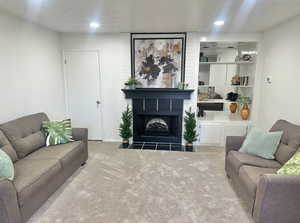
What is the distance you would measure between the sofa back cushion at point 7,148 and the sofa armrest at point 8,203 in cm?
81

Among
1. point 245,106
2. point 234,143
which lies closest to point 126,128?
point 234,143

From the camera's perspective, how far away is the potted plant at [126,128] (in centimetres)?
449

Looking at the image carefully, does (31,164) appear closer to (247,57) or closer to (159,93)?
(159,93)

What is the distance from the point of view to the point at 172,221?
215cm

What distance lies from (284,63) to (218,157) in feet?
6.68

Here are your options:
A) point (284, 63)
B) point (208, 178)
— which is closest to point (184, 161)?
point (208, 178)

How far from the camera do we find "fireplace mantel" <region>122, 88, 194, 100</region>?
14.3 feet

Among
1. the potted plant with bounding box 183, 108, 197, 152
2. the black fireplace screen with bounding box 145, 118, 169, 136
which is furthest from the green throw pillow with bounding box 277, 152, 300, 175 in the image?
the black fireplace screen with bounding box 145, 118, 169, 136

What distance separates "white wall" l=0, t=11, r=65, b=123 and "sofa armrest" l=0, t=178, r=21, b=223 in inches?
60.8

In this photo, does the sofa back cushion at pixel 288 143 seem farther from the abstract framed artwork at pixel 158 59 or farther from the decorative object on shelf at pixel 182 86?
the abstract framed artwork at pixel 158 59

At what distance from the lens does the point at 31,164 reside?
2.48 metres

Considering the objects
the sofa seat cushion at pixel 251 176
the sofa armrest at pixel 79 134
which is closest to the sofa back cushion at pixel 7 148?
the sofa armrest at pixel 79 134

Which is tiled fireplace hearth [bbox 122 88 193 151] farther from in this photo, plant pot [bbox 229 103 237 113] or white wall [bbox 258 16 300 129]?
white wall [bbox 258 16 300 129]

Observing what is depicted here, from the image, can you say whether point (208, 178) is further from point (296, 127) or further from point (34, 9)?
point (34, 9)
